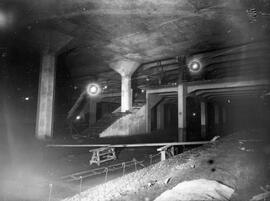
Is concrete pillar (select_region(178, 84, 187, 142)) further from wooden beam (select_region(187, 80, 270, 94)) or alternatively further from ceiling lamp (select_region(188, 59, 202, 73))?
ceiling lamp (select_region(188, 59, 202, 73))

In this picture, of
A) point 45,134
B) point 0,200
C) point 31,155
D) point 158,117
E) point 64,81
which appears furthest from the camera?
point 64,81

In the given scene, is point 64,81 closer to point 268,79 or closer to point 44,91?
point 44,91

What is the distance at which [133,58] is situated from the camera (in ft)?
81.1

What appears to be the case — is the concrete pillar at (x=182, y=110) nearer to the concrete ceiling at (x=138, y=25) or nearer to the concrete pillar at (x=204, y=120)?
the concrete ceiling at (x=138, y=25)

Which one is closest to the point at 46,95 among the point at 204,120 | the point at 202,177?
the point at 202,177

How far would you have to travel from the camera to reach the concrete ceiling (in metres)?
13.1

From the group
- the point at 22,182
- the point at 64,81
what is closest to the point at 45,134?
the point at 22,182

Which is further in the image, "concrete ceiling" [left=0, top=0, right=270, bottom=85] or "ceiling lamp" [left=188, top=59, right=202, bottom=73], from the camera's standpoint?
"ceiling lamp" [left=188, top=59, right=202, bottom=73]

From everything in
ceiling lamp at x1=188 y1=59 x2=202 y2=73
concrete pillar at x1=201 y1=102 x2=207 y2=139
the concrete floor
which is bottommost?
the concrete floor

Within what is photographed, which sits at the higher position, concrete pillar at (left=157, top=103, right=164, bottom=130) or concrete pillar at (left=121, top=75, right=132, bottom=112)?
concrete pillar at (left=121, top=75, right=132, bottom=112)

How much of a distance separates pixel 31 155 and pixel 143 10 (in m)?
13.1

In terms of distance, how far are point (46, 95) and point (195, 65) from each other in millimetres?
15029

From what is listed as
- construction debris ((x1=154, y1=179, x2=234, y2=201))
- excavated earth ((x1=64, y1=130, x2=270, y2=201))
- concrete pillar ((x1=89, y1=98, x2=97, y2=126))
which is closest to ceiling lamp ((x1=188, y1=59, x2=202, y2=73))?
excavated earth ((x1=64, y1=130, x2=270, y2=201))

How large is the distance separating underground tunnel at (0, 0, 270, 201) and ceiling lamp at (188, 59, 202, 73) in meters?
0.11
